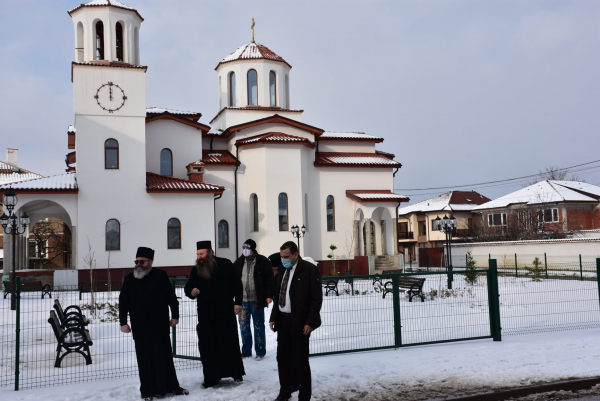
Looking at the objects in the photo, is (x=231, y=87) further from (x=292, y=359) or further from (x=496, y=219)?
(x=496, y=219)

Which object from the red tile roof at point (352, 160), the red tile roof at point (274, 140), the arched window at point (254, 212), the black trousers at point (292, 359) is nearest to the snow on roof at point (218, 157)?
the red tile roof at point (274, 140)

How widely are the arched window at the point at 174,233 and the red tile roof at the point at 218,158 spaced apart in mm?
4258

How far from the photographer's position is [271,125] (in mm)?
30312

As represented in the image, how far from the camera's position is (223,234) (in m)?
28.5

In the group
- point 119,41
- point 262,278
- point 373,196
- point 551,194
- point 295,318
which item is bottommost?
point 295,318

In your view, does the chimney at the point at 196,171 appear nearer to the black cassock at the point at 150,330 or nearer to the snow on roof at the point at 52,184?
the snow on roof at the point at 52,184

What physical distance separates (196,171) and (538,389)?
22261mm

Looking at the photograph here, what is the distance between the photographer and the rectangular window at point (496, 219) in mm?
50750

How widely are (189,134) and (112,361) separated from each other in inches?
823

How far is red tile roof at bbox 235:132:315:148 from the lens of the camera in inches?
1104

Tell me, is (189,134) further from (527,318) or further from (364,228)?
(527,318)

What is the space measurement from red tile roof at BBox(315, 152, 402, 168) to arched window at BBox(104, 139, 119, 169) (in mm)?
10809

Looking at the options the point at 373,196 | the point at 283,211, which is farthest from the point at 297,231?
the point at 373,196

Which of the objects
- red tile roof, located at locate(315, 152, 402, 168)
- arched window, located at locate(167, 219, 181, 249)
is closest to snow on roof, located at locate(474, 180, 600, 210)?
red tile roof, located at locate(315, 152, 402, 168)
